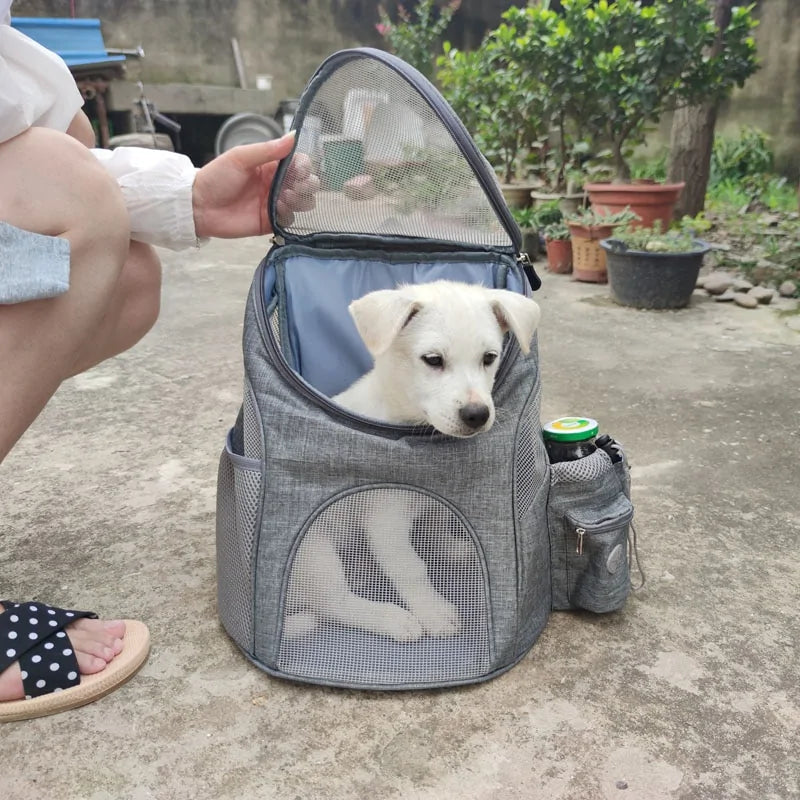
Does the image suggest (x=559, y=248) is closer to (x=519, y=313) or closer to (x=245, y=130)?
(x=519, y=313)

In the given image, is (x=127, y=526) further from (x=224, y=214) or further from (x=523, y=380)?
(x=523, y=380)

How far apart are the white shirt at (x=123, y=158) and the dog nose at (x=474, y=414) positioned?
2.33 ft

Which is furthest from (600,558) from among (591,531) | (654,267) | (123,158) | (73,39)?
(73,39)

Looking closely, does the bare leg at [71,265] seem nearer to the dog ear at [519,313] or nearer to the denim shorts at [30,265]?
the denim shorts at [30,265]

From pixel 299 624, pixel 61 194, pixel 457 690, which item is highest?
pixel 61 194

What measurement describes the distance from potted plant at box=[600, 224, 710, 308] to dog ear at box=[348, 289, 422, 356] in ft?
8.67

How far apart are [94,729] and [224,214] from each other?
1001 millimetres

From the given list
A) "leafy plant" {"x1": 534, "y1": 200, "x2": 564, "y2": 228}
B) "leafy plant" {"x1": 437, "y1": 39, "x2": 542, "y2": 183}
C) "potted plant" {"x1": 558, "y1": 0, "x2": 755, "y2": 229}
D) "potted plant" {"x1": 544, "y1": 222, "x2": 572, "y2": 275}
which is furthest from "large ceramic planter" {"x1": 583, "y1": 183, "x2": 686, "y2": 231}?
"leafy plant" {"x1": 437, "y1": 39, "x2": 542, "y2": 183}

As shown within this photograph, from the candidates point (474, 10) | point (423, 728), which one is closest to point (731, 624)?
point (423, 728)

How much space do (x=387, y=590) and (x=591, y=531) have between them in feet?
1.30

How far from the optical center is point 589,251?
4.42m

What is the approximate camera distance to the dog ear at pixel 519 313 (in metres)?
1.43

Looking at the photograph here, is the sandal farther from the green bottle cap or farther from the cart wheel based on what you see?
the cart wheel

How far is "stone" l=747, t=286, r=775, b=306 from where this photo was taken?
3922 mm
